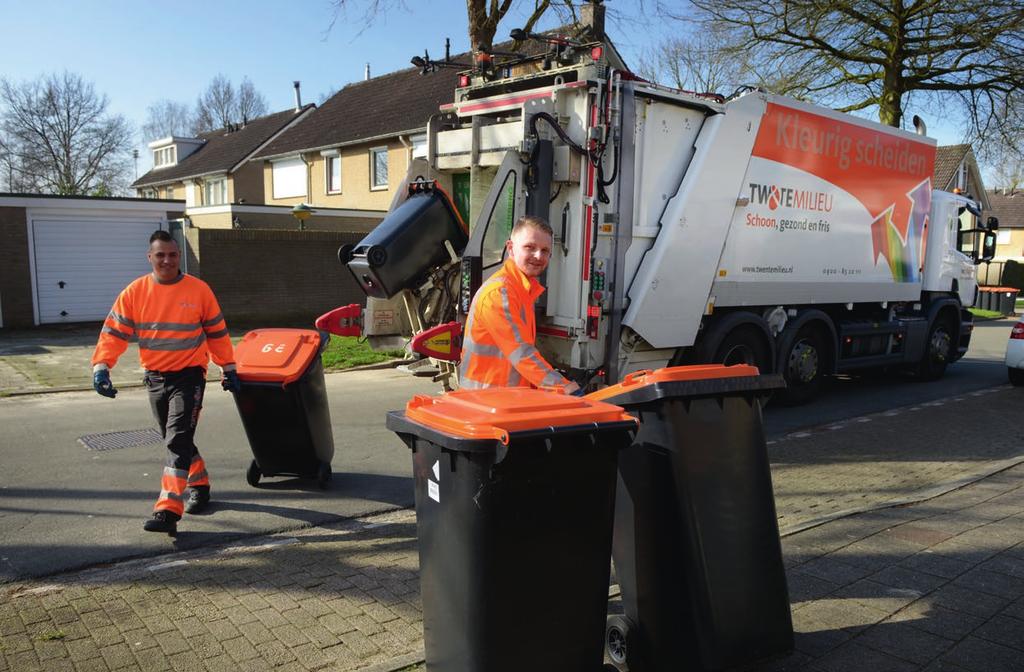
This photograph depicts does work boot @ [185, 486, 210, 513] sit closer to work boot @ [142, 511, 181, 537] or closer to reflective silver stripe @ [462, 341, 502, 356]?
work boot @ [142, 511, 181, 537]

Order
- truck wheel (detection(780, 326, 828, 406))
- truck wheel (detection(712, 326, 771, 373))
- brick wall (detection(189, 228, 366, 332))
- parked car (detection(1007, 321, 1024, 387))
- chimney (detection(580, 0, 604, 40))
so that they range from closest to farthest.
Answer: truck wheel (detection(712, 326, 771, 373)) → chimney (detection(580, 0, 604, 40)) → truck wheel (detection(780, 326, 828, 406)) → parked car (detection(1007, 321, 1024, 387)) → brick wall (detection(189, 228, 366, 332))

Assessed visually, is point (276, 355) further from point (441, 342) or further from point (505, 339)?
point (505, 339)

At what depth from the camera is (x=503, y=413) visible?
251cm

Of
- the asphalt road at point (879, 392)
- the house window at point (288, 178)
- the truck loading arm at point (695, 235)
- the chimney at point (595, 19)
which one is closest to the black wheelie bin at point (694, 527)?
the truck loading arm at point (695, 235)

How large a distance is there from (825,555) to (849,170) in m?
5.45

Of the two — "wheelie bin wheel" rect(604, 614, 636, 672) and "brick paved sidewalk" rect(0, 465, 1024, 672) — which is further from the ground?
"wheelie bin wheel" rect(604, 614, 636, 672)

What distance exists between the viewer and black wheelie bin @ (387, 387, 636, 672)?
2.47 meters

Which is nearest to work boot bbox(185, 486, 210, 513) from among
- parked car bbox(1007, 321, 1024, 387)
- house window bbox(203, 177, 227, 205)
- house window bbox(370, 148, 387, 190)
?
parked car bbox(1007, 321, 1024, 387)

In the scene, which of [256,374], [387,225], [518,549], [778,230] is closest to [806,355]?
[778,230]

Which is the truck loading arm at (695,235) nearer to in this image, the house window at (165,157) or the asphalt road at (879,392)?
the asphalt road at (879,392)

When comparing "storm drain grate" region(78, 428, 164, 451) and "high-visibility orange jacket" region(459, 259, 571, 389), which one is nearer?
"high-visibility orange jacket" region(459, 259, 571, 389)

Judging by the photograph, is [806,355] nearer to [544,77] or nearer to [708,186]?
[708,186]

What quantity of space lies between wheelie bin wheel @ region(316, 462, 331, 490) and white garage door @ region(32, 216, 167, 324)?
37.5ft

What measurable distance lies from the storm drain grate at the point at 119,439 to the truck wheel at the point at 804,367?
20.0 feet
